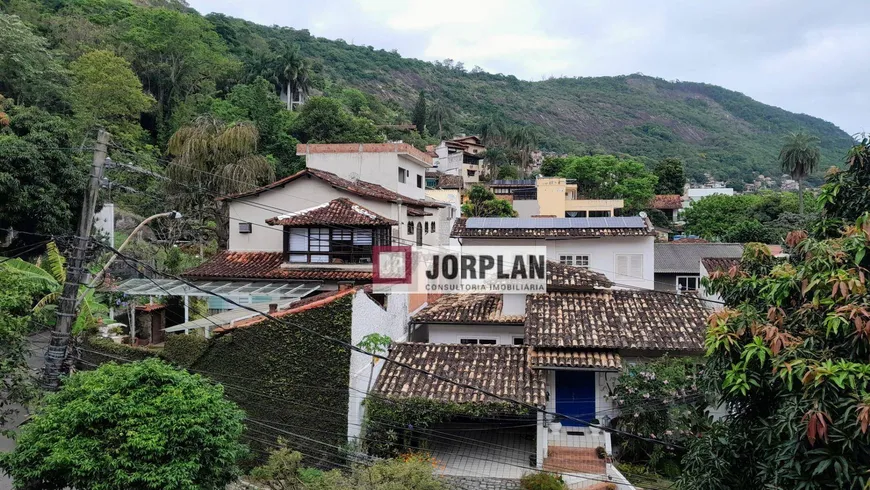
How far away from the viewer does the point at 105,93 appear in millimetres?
38031

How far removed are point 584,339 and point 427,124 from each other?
7622 cm

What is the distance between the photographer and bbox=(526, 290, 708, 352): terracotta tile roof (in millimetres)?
14445

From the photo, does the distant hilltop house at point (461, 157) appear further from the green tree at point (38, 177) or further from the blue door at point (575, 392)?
the blue door at point (575, 392)

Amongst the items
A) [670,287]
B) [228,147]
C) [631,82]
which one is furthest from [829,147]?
[228,147]

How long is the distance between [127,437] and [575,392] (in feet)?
35.2

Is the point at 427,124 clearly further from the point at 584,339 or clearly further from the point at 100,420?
the point at 100,420

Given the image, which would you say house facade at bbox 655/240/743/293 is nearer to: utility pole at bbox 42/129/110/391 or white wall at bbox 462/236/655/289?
white wall at bbox 462/236/655/289

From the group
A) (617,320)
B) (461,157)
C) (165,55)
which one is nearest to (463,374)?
(617,320)

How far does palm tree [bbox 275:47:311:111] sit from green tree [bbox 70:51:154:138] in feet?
64.0

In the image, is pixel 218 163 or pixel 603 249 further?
pixel 218 163

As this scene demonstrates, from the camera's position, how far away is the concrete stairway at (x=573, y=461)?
13180mm

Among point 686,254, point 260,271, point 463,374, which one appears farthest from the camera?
point 686,254

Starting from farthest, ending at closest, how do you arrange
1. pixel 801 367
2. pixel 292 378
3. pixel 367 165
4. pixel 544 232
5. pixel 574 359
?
pixel 367 165
pixel 544 232
pixel 574 359
pixel 292 378
pixel 801 367

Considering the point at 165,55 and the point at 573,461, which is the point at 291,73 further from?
the point at 573,461
